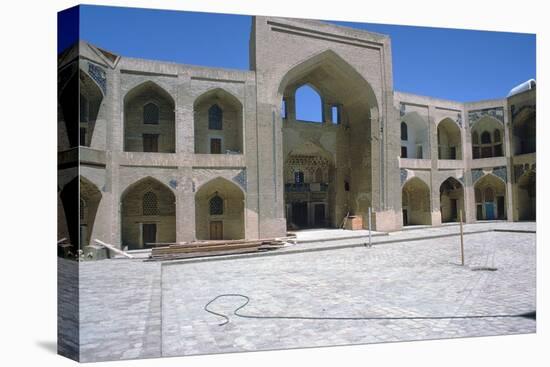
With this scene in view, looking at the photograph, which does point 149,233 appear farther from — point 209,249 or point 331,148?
point 331,148

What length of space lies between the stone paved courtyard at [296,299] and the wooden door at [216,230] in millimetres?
4965

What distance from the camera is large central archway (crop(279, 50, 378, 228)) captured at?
713 inches

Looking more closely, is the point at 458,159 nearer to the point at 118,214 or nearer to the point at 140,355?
the point at 118,214

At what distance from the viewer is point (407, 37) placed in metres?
7.78

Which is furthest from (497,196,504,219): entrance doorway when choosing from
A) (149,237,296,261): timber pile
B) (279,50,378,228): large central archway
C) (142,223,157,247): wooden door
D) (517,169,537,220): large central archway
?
(142,223,157,247): wooden door

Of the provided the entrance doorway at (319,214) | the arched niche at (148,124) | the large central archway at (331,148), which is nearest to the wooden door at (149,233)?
the arched niche at (148,124)

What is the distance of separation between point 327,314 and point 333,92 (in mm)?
15190

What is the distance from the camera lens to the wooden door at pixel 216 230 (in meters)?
16.1

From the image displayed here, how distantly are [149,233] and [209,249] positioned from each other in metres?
4.52

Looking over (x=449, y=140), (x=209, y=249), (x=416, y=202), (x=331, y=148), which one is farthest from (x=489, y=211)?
(x=209, y=249)

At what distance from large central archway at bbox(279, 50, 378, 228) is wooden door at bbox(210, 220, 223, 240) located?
4.46 metres

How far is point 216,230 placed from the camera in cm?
1611

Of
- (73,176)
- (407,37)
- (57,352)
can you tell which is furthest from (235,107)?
(57,352)

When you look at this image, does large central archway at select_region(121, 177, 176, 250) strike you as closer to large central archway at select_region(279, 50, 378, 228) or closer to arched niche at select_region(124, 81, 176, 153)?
arched niche at select_region(124, 81, 176, 153)
